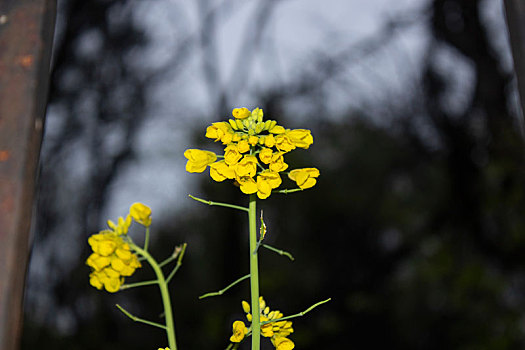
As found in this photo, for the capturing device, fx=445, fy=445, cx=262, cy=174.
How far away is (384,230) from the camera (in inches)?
93.6

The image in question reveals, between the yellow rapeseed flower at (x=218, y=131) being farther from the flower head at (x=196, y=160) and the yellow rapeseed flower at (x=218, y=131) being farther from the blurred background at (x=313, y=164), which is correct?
the blurred background at (x=313, y=164)

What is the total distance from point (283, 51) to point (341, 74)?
33 centimetres

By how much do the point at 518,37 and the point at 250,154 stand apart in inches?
5.4

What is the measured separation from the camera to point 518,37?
0.66 feet

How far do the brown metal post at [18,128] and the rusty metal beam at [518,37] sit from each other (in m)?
0.21

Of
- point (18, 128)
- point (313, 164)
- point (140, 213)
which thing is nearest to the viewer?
point (18, 128)

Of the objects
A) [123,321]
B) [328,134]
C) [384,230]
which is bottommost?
A: [123,321]

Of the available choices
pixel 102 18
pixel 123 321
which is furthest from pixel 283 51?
pixel 123 321

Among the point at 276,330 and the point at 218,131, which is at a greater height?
the point at 218,131

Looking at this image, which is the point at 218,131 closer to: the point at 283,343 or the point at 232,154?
the point at 232,154

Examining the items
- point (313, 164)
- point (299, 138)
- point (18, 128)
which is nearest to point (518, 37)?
point (299, 138)

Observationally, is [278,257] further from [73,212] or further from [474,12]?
[474,12]

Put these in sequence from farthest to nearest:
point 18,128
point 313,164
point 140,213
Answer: point 313,164, point 140,213, point 18,128

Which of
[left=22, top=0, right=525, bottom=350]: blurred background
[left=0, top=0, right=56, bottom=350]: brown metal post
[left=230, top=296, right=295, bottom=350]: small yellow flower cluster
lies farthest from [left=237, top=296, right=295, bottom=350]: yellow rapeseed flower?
[left=22, top=0, right=525, bottom=350]: blurred background
